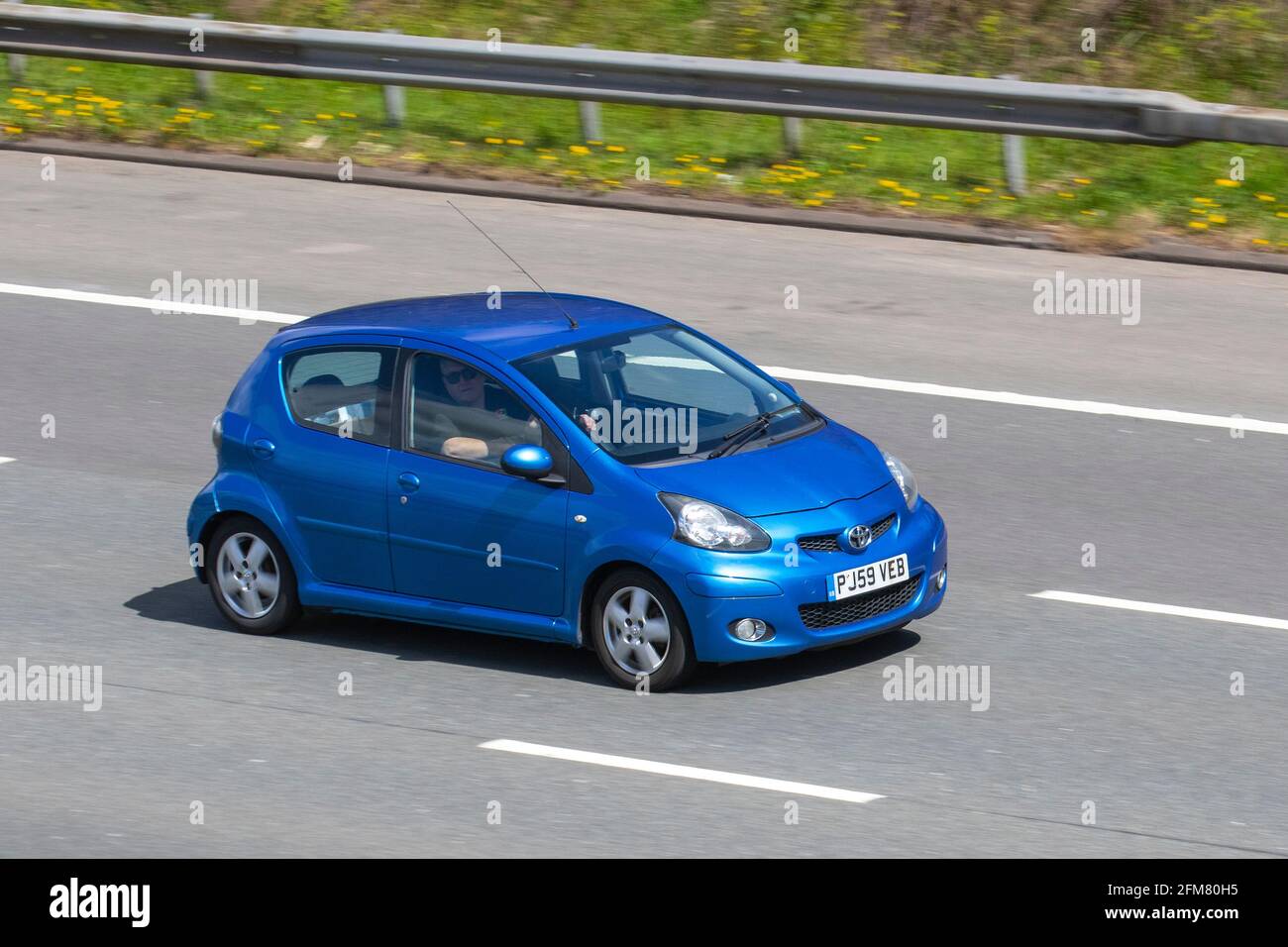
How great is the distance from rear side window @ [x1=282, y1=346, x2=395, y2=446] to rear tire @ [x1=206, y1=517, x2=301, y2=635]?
60 cm

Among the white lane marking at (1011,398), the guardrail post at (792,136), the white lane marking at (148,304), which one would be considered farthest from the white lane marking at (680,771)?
the guardrail post at (792,136)

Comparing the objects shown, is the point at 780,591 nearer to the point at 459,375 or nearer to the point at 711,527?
the point at 711,527

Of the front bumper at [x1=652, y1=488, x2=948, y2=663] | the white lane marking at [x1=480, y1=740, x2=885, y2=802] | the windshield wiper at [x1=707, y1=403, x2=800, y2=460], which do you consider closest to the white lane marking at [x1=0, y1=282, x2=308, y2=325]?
the windshield wiper at [x1=707, y1=403, x2=800, y2=460]

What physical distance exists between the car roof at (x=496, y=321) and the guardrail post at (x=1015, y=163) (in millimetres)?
7781

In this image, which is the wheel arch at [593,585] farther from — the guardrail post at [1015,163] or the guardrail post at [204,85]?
the guardrail post at [204,85]

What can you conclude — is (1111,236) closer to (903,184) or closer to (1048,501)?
(903,184)

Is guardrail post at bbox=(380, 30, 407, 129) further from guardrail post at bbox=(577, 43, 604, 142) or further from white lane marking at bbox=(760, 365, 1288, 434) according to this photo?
white lane marking at bbox=(760, 365, 1288, 434)

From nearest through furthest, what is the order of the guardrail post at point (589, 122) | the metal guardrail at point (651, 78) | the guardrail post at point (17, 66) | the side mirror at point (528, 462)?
the side mirror at point (528, 462) → the metal guardrail at point (651, 78) → the guardrail post at point (589, 122) → the guardrail post at point (17, 66)

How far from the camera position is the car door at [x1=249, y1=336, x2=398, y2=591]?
952cm

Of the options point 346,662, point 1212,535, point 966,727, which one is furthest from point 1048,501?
point 346,662

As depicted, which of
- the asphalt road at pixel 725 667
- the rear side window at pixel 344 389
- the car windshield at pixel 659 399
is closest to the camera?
the asphalt road at pixel 725 667

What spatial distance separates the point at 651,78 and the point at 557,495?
9.85 m

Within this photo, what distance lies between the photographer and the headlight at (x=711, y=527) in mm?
8750

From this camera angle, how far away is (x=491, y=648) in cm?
971
